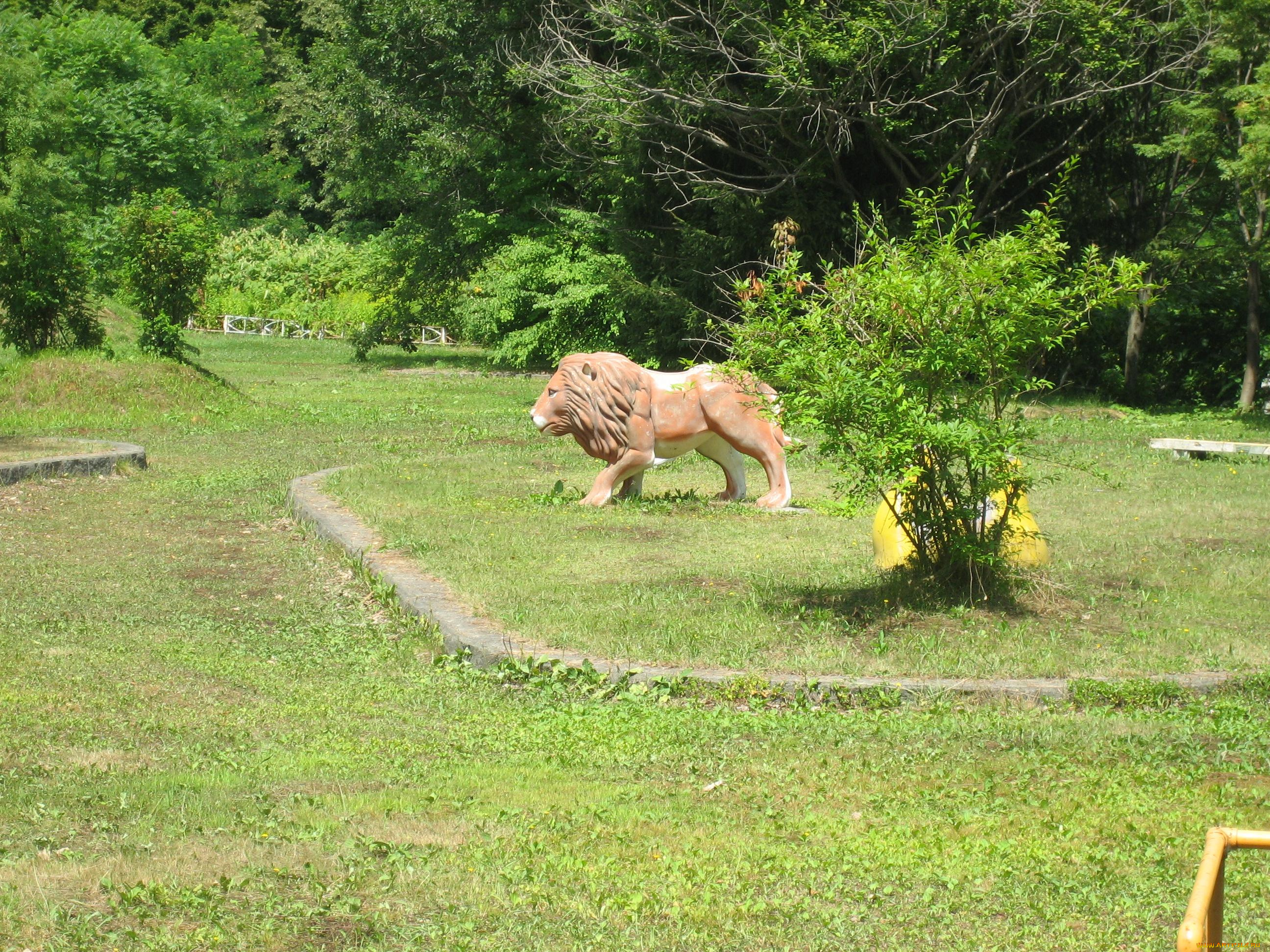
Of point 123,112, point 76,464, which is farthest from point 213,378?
point 123,112

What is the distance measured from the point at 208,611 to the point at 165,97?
154 feet

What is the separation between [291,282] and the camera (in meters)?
49.8

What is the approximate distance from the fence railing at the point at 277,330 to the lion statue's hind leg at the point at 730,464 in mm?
31568

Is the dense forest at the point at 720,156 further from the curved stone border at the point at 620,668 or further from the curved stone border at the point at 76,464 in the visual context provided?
the curved stone border at the point at 620,668

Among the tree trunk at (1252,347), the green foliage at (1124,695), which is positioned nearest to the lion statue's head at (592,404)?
the green foliage at (1124,695)

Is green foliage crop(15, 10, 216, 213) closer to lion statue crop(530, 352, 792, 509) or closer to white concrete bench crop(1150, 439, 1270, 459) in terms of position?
white concrete bench crop(1150, 439, 1270, 459)

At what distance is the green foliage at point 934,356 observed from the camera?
301 inches

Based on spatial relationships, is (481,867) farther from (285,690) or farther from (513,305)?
(513,305)

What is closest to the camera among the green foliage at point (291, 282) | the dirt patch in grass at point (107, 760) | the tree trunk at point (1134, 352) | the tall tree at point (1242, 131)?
the dirt patch in grass at point (107, 760)

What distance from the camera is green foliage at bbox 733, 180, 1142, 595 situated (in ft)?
25.1

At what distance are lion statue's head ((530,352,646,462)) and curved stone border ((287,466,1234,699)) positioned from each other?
9.80 feet

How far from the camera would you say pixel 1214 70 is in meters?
22.7

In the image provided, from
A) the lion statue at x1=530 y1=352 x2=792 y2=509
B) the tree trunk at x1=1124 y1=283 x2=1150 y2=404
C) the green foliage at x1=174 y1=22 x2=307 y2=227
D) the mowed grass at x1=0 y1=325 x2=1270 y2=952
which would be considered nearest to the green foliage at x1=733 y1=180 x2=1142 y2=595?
the mowed grass at x1=0 y1=325 x2=1270 y2=952

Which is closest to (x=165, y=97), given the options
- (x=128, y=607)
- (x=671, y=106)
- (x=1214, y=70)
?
(x=671, y=106)
